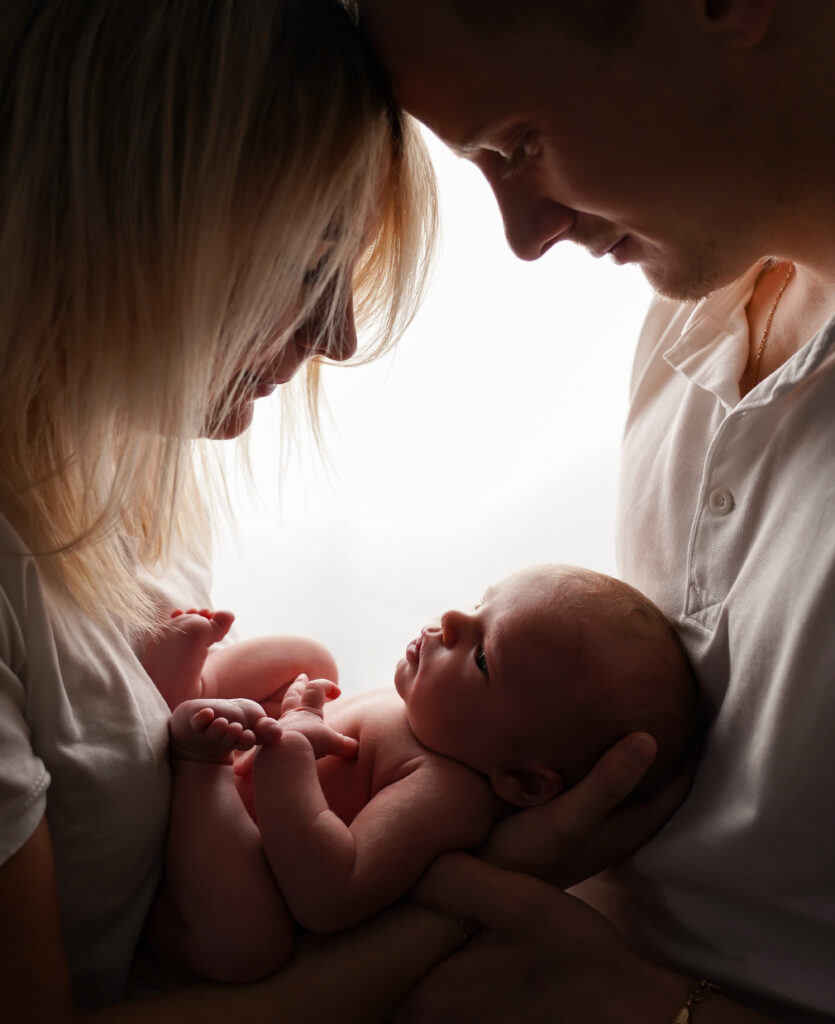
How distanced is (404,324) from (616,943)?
2.63ft

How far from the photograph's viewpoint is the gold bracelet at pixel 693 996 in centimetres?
92

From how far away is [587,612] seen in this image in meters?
1.16

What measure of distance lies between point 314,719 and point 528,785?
282mm

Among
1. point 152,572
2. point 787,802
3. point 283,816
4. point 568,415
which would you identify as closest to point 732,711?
point 787,802

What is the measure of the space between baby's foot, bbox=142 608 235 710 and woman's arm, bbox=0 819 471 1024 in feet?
1.09

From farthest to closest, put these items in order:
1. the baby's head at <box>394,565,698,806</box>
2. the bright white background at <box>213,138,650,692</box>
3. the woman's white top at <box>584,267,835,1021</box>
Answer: the bright white background at <box>213,138,650,692</box>
the baby's head at <box>394,565,698,806</box>
the woman's white top at <box>584,267,835,1021</box>

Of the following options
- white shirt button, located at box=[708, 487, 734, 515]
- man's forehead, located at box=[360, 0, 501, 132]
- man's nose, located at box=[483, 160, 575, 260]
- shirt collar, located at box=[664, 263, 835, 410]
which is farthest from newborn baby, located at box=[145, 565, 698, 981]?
man's forehead, located at box=[360, 0, 501, 132]

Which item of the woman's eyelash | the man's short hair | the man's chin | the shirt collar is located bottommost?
the shirt collar

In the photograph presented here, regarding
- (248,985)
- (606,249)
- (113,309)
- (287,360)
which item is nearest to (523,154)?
(606,249)

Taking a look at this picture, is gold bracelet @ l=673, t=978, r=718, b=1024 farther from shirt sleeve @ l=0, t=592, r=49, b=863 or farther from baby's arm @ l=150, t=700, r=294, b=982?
shirt sleeve @ l=0, t=592, r=49, b=863

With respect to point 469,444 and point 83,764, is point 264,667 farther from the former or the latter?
point 469,444

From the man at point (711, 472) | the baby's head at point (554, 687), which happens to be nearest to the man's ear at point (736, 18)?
the man at point (711, 472)

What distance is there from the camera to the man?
3.05ft

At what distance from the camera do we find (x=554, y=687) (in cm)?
114
